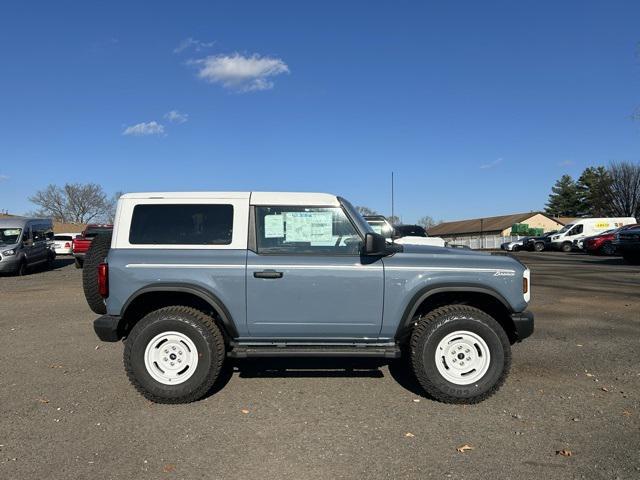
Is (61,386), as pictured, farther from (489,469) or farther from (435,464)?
(489,469)

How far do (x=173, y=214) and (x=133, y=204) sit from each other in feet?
1.31

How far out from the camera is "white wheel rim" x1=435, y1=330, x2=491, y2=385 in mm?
4532

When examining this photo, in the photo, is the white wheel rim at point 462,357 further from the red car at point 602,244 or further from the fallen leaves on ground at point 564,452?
the red car at point 602,244

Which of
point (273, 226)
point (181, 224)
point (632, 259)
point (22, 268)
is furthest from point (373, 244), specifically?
point (632, 259)

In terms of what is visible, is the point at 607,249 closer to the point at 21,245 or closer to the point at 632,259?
the point at 632,259

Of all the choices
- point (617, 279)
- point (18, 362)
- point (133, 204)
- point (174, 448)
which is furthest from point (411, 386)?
point (617, 279)

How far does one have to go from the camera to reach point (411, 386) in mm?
4984

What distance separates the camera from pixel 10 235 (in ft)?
60.7

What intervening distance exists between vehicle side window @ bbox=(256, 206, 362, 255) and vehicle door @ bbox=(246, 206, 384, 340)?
31 millimetres

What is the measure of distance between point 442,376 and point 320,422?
47.3 inches

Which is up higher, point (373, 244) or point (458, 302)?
point (373, 244)

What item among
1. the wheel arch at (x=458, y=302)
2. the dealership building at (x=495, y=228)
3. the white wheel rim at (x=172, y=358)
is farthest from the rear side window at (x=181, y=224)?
the dealership building at (x=495, y=228)

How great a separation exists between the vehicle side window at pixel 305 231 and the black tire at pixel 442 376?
1.03 metres

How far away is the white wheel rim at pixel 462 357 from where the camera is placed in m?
4.53
